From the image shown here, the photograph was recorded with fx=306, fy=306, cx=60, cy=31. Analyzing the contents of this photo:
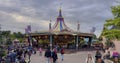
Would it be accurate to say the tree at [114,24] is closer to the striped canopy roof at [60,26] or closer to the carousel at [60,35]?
the carousel at [60,35]

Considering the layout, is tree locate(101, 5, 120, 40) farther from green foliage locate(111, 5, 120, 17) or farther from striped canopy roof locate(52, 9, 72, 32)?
striped canopy roof locate(52, 9, 72, 32)

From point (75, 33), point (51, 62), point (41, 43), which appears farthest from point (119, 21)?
Result: point (41, 43)

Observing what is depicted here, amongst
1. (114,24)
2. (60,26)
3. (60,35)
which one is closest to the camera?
(114,24)

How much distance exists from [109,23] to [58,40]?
41.6 metres

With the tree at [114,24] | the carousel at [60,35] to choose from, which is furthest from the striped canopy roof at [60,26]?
the tree at [114,24]

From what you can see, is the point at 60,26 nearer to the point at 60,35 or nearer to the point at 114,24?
the point at 60,35

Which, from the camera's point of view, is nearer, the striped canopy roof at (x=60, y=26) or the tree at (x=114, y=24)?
the tree at (x=114, y=24)

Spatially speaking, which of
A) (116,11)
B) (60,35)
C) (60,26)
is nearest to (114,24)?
(116,11)

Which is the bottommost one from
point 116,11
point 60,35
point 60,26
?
point 60,35

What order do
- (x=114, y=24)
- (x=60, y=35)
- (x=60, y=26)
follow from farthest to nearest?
(x=60, y=26)
(x=60, y=35)
(x=114, y=24)

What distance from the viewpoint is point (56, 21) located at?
62469mm

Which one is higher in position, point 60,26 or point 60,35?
point 60,26

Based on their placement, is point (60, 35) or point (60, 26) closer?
point (60, 35)

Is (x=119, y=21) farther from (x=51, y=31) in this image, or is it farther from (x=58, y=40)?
(x=58, y=40)
